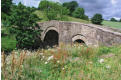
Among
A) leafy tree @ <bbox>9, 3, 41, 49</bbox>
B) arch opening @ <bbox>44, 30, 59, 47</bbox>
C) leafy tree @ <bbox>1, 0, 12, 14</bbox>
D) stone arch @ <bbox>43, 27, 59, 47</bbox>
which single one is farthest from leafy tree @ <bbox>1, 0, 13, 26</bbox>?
arch opening @ <bbox>44, 30, 59, 47</bbox>

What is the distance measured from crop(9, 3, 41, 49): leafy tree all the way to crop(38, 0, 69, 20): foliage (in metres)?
14.2

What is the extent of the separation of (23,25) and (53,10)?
52.3ft

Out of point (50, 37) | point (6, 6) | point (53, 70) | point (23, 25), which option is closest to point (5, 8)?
point (6, 6)

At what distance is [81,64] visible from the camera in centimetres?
378

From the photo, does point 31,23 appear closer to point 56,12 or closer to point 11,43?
point 11,43

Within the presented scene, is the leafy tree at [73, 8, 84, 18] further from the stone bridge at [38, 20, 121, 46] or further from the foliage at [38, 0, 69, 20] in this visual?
the stone bridge at [38, 20, 121, 46]

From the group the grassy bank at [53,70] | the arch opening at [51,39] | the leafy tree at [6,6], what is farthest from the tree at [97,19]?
the grassy bank at [53,70]

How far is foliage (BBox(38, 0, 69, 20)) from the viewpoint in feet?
100

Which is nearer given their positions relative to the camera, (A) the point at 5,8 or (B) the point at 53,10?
(A) the point at 5,8

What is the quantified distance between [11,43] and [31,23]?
10.9 ft

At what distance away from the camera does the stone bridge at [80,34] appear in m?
9.16

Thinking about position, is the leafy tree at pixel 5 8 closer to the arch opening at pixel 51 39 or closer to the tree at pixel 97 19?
the arch opening at pixel 51 39

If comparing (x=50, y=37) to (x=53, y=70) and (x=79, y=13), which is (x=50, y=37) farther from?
(x=79, y=13)

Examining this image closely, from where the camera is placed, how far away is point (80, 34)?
13.5 m
